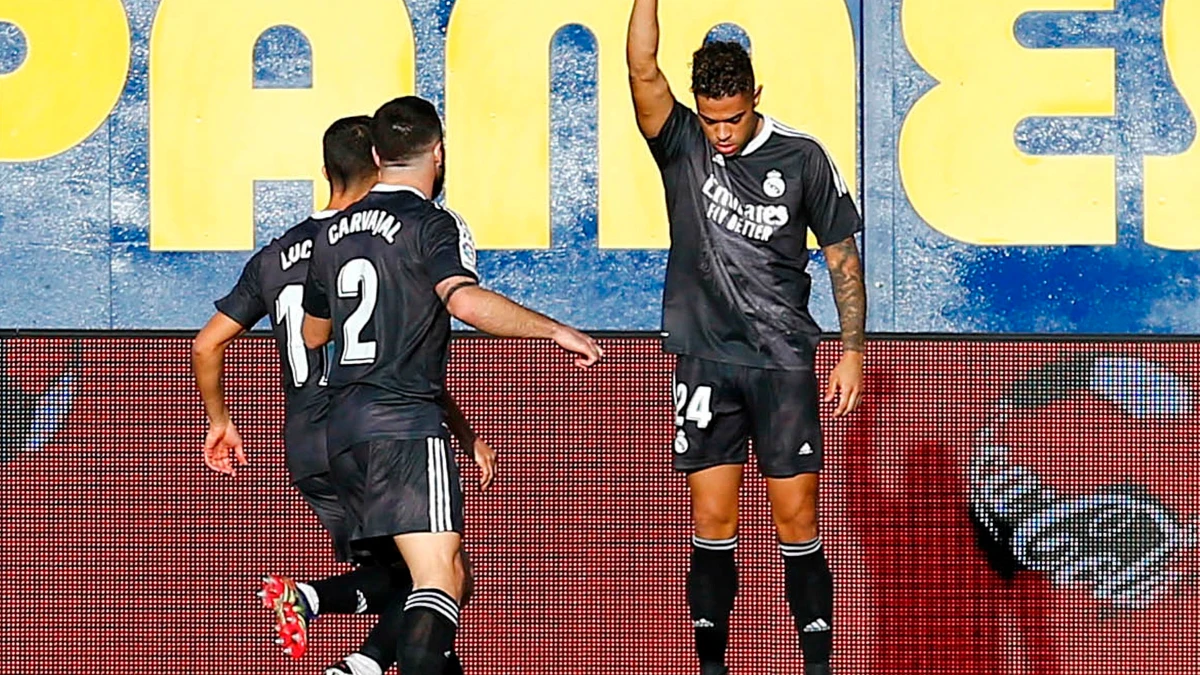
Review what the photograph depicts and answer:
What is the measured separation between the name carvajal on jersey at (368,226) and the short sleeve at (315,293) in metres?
0.10

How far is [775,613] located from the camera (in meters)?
7.73

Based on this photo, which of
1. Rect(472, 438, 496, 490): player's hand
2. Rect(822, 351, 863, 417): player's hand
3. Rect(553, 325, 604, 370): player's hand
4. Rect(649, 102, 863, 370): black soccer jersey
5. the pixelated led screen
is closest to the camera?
Rect(553, 325, 604, 370): player's hand

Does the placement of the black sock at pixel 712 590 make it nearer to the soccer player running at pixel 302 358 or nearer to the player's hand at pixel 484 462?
the player's hand at pixel 484 462

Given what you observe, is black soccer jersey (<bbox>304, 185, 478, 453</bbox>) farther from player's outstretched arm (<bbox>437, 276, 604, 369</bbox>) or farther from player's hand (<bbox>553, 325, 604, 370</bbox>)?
player's hand (<bbox>553, 325, 604, 370</bbox>)

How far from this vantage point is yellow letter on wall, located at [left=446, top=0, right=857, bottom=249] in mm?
8547

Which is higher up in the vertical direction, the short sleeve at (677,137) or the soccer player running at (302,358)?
the short sleeve at (677,137)

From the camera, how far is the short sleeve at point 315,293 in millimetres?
6027

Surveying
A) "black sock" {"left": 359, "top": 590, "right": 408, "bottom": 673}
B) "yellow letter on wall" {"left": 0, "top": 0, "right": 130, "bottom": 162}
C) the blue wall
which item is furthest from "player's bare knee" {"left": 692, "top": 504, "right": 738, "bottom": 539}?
"yellow letter on wall" {"left": 0, "top": 0, "right": 130, "bottom": 162}

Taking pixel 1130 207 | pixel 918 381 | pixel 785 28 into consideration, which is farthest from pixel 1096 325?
pixel 785 28

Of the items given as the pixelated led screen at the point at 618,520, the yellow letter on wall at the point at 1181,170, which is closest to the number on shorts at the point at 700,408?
the pixelated led screen at the point at 618,520

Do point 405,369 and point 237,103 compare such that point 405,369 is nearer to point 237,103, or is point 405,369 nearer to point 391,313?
point 391,313

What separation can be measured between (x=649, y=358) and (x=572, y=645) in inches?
45.5

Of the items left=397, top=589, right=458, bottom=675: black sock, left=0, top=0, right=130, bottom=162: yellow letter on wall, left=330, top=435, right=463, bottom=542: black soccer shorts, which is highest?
left=0, top=0, right=130, bottom=162: yellow letter on wall

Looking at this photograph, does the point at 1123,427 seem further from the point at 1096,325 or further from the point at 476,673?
the point at 476,673
